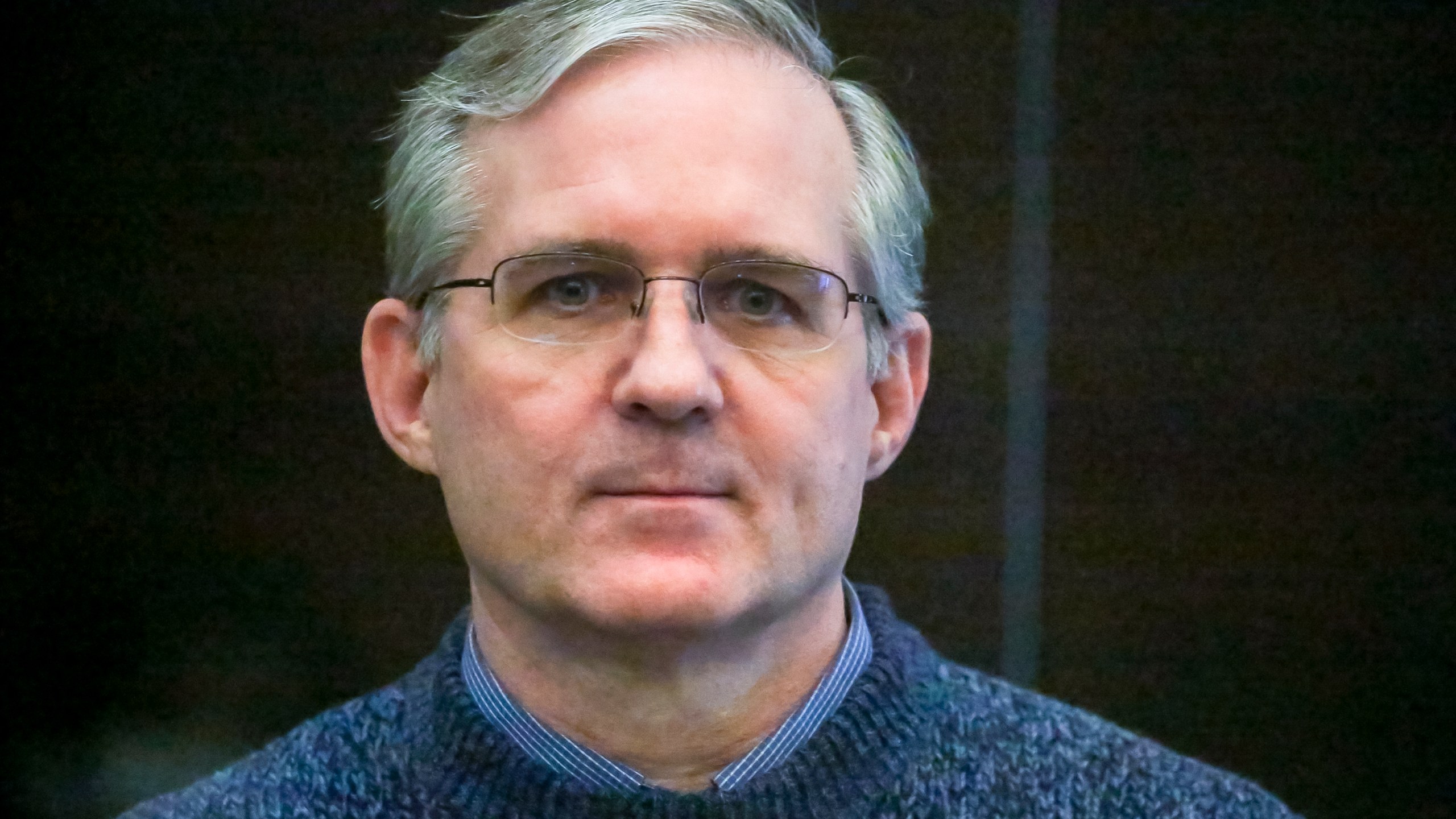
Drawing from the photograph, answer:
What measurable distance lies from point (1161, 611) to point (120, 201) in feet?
5.84

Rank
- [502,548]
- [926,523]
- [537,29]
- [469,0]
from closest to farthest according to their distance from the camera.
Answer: [502,548] → [537,29] → [469,0] → [926,523]

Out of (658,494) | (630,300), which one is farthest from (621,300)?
(658,494)

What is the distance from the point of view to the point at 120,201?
6.91 feet

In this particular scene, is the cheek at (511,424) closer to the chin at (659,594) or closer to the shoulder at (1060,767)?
the chin at (659,594)

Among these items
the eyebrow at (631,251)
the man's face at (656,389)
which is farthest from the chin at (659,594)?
the eyebrow at (631,251)

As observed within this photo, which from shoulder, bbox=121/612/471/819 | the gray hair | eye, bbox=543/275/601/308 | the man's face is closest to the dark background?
shoulder, bbox=121/612/471/819

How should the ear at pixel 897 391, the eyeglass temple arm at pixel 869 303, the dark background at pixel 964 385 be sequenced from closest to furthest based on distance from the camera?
the eyeglass temple arm at pixel 869 303, the ear at pixel 897 391, the dark background at pixel 964 385

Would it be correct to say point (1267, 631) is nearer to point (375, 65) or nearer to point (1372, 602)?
point (1372, 602)

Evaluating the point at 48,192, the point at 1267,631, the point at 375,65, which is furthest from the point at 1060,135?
the point at 48,192

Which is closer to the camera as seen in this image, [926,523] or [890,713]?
[890,713]

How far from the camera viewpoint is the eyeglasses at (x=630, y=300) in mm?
1681

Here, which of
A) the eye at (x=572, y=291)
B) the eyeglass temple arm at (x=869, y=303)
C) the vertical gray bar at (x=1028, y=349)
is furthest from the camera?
the vertical gray bar at (x=1028, y=349)

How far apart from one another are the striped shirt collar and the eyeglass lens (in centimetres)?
46

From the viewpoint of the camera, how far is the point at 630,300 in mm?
1682
